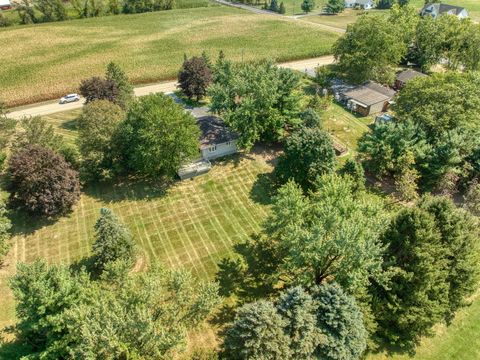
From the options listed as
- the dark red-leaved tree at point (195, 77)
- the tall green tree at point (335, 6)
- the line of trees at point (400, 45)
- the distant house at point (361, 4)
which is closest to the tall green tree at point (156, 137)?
the dark red-leaved tree at point (195, 77)

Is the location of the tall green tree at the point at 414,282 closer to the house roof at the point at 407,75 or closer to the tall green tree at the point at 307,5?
the house roof at the point at 407,75

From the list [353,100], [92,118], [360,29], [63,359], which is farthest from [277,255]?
[360,29]

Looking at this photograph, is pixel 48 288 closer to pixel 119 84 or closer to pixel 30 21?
pixel 119 84

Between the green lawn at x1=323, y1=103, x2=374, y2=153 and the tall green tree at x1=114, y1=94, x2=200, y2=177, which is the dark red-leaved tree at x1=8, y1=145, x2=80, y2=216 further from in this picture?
the green lawn at x1=323, y1=103, x2=374, y2=153

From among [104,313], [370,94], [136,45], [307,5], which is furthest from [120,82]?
[307,5]

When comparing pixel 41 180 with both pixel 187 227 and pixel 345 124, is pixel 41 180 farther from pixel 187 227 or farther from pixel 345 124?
pixel 345 124

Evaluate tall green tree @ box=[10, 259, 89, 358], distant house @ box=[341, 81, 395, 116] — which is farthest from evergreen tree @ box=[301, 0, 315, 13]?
tall green tree @ box=[10, 259, 89, 358]
